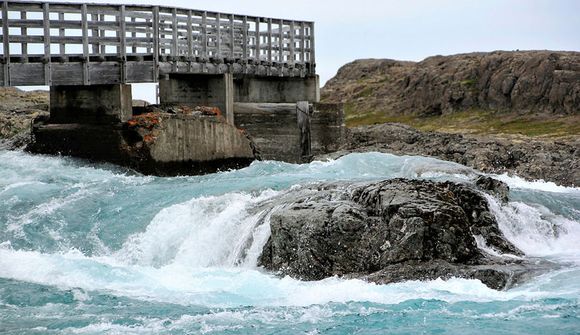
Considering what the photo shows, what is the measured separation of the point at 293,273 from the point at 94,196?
25.8ft

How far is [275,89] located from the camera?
122ft

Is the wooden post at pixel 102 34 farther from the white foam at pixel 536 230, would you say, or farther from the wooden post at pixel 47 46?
the white foam at pixel 536 230

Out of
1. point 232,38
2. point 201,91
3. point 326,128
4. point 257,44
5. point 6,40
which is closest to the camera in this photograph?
point 6,40

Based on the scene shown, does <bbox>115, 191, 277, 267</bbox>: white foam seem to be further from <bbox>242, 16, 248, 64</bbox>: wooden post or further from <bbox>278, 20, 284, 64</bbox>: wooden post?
<bbox>278, 20, 284, 64</bbox>: wooden post

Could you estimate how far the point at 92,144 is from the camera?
28.1 m

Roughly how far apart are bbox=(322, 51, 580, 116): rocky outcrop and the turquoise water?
21.7 metres

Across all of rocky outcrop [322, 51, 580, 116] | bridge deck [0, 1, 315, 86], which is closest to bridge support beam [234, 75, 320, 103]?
bridge deck [0, 1, 315, 86]

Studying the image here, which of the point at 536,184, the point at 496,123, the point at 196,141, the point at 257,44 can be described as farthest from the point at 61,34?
the point at 496,123

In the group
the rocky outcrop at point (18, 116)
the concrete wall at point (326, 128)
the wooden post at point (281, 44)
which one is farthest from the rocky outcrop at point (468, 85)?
the rocky outcrop at point (18, 116)

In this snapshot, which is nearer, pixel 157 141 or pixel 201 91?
pixel 157 141

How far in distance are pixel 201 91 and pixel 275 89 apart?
4974 millimetres

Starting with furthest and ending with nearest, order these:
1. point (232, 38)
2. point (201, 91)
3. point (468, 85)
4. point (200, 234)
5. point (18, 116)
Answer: point (468, 85) < point (18, 116) < point (232, 38) < point (201, 91) < point (200, 234)

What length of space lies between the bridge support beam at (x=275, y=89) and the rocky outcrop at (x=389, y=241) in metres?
17.8

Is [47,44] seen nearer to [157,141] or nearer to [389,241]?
[157,141]
